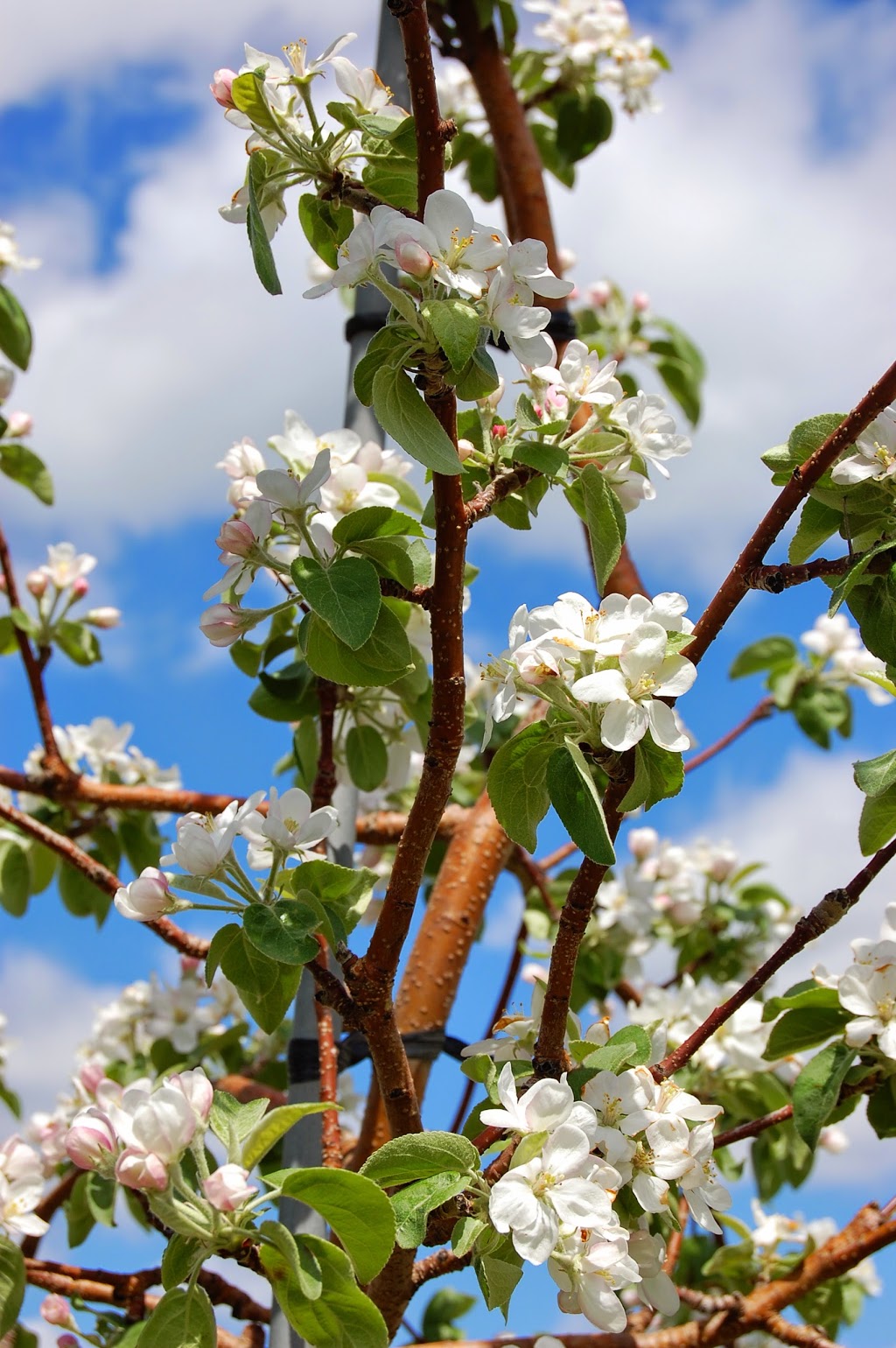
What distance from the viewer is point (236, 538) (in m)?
1.12

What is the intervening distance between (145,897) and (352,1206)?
31cm

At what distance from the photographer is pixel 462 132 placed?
3082 millimetres

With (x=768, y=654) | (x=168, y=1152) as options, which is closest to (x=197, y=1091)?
(x=168, y=1152)

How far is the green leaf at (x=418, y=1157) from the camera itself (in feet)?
3.09

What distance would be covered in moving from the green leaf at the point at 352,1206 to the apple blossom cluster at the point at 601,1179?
83mm

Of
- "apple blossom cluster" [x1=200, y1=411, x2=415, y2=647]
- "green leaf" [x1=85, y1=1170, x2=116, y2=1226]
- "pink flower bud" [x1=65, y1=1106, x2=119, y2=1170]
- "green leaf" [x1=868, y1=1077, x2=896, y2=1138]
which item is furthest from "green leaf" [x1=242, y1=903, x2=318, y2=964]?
"green leaf" [x1=85, y1=1170, x2=116, y2=1226]

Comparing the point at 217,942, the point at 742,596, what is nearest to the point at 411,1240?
the point at 217,942

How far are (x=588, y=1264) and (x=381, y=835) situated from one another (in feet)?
3.98

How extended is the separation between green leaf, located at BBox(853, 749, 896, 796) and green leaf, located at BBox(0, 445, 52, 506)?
1.58 m

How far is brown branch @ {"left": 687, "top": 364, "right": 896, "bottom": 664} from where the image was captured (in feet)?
3.32

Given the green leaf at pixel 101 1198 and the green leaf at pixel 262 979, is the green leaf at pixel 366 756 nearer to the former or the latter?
the green leaf at pixel 262 979

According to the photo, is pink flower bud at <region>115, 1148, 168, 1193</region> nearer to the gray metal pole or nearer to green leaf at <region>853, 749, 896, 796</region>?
the gray metal pole

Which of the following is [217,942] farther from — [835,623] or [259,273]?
[835,623]

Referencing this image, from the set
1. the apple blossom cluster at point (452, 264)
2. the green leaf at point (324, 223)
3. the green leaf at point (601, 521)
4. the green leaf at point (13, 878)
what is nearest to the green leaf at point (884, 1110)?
the green leaf at point (601, 521)
